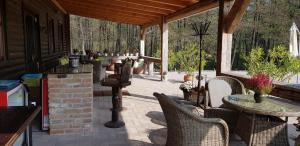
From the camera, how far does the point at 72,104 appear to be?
3.54m

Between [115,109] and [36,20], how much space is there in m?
3.54

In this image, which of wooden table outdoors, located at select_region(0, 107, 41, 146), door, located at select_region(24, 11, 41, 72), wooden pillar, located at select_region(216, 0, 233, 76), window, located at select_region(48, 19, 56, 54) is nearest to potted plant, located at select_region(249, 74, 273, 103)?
wooden pillar, located at select_region(216, 0, 233, 76)

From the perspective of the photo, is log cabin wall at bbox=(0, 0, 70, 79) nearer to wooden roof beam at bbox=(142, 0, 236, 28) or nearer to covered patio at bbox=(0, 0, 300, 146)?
covered patio at bbox=(0, 0, 300, 146)

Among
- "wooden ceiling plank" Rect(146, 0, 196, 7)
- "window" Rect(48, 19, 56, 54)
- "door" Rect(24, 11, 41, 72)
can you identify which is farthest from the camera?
"window" Rect(48, 19, 56, 54)

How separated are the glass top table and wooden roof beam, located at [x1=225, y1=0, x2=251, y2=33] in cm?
163

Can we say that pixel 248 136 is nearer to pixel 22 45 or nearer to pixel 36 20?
pixel 22 45

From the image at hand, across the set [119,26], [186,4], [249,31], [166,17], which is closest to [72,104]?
[186,4]

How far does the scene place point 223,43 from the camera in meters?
4.64

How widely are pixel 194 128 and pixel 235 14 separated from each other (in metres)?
2.63

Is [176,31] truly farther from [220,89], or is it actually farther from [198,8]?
[220,89]

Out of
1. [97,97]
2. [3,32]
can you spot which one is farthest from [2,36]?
[97,97]

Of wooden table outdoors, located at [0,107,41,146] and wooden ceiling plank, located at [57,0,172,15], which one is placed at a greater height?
wooden ceiling plank, located at [57,0,172,15]

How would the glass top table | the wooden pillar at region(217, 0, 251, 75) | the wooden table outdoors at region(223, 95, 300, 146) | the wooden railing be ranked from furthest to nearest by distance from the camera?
the wooden pillar at region(217, 0, 251, 75)
the wooden railing
the wooden table outdoors at region(223, 95, 300, 146)
the glass top table

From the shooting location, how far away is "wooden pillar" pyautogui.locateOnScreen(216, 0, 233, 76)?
459 cm
